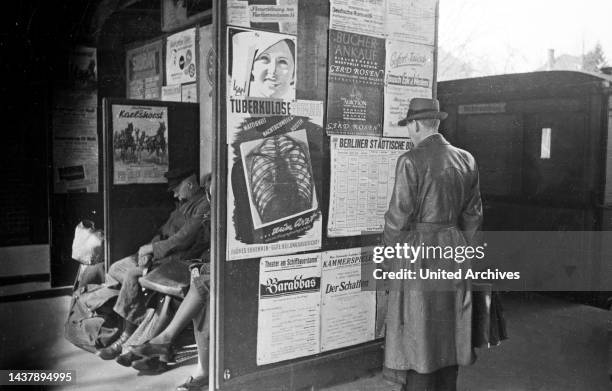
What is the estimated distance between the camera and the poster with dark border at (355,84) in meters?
4.00

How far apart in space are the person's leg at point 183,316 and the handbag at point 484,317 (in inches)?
72.5

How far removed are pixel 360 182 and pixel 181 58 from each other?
8.91ft

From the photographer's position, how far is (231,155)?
3.57m

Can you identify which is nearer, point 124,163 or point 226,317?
point 226,317

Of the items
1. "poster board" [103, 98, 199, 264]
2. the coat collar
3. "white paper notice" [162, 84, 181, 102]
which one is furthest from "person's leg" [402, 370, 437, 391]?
"white paper notice" [162, 84, 181, 102]

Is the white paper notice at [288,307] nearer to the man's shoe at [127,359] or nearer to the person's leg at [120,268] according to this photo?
the man's shoe at [127,359]

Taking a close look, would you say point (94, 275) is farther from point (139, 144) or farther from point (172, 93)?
point (172, 93)

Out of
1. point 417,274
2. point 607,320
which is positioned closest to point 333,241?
point 417,274

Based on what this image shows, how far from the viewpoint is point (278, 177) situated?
12.4 ft

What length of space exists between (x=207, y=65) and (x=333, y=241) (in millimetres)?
2382

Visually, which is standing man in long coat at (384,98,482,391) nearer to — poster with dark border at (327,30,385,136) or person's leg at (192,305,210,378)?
poster with dark border at (327,30,385,136)

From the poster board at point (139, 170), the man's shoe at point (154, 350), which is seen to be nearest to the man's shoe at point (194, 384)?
the man's shoe at point (154, 350)

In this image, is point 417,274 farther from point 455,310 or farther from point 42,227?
point 42,227

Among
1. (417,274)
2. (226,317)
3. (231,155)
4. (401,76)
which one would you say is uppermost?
(401,76)
